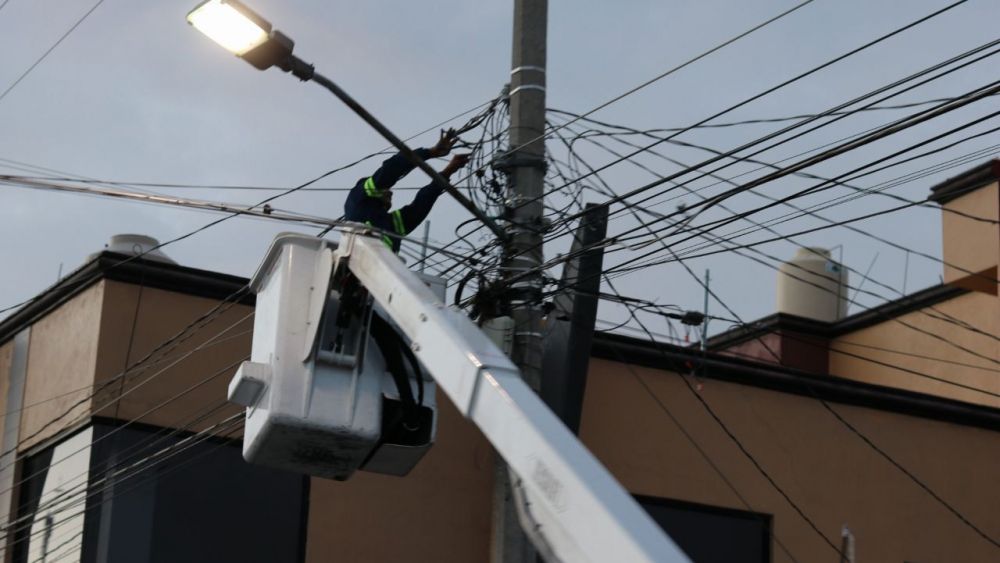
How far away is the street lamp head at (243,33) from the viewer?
9.73m

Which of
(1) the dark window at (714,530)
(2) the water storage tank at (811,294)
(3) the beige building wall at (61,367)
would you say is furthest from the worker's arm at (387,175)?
(2) the water storage tank at (811,294)

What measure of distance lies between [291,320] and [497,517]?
95.4 inches

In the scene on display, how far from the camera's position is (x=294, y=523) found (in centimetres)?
1462

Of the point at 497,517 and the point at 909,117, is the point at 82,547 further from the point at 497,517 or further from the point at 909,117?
the point at 909,117

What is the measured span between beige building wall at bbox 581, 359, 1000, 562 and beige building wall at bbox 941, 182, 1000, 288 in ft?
19.2

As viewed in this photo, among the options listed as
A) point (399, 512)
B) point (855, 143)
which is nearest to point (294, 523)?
point (399, 512)

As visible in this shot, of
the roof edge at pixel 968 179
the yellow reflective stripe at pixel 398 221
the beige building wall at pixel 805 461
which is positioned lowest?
the beige building wall at pixel 805 461

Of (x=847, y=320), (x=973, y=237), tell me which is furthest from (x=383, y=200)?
(x=847, y=320)

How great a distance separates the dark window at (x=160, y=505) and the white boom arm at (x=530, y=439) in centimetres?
626

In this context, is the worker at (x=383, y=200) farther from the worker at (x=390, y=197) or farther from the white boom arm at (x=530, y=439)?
the white boom arm at (x=530, y=439)

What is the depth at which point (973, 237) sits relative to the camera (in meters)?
24.2

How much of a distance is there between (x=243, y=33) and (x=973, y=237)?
651 inches

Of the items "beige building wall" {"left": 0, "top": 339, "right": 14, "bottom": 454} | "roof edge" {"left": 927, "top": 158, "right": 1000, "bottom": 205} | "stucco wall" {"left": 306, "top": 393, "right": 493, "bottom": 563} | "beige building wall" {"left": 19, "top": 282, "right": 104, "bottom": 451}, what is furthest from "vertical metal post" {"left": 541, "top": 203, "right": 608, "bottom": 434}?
"roof edge" {"left": 927, "top": 158, "right": 1000, "bottom": 205}

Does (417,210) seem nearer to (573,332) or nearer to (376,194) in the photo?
(376,194)
